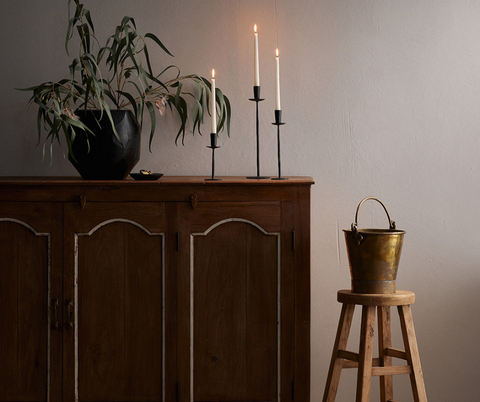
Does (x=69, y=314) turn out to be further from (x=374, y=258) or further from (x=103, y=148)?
(x=374, y=258)

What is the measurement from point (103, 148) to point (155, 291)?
61 centimetres

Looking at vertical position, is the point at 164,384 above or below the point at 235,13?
below

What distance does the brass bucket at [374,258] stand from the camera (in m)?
1.76

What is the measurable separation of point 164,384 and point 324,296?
900 mm

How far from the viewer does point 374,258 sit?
1767 mm

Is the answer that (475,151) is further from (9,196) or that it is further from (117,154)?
(9,196)

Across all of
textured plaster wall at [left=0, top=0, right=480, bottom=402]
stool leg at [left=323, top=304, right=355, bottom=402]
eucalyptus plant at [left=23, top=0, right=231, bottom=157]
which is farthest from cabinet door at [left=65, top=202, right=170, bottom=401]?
stool leg at [left=323, top=304, right=355, bottom=402]

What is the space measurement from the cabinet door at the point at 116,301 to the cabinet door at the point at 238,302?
0.12m

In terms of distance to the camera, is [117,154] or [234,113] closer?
[117,154]

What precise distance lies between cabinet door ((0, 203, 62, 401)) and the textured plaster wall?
515 millimetres

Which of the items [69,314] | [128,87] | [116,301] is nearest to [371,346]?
[116,301]

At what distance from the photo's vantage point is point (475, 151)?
91.7 inches

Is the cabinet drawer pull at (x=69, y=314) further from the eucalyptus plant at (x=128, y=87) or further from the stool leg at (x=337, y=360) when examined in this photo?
the stool leg at (x=337, y=360)

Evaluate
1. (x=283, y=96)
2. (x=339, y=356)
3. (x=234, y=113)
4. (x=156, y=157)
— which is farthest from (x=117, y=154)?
(x=339, y=356)
